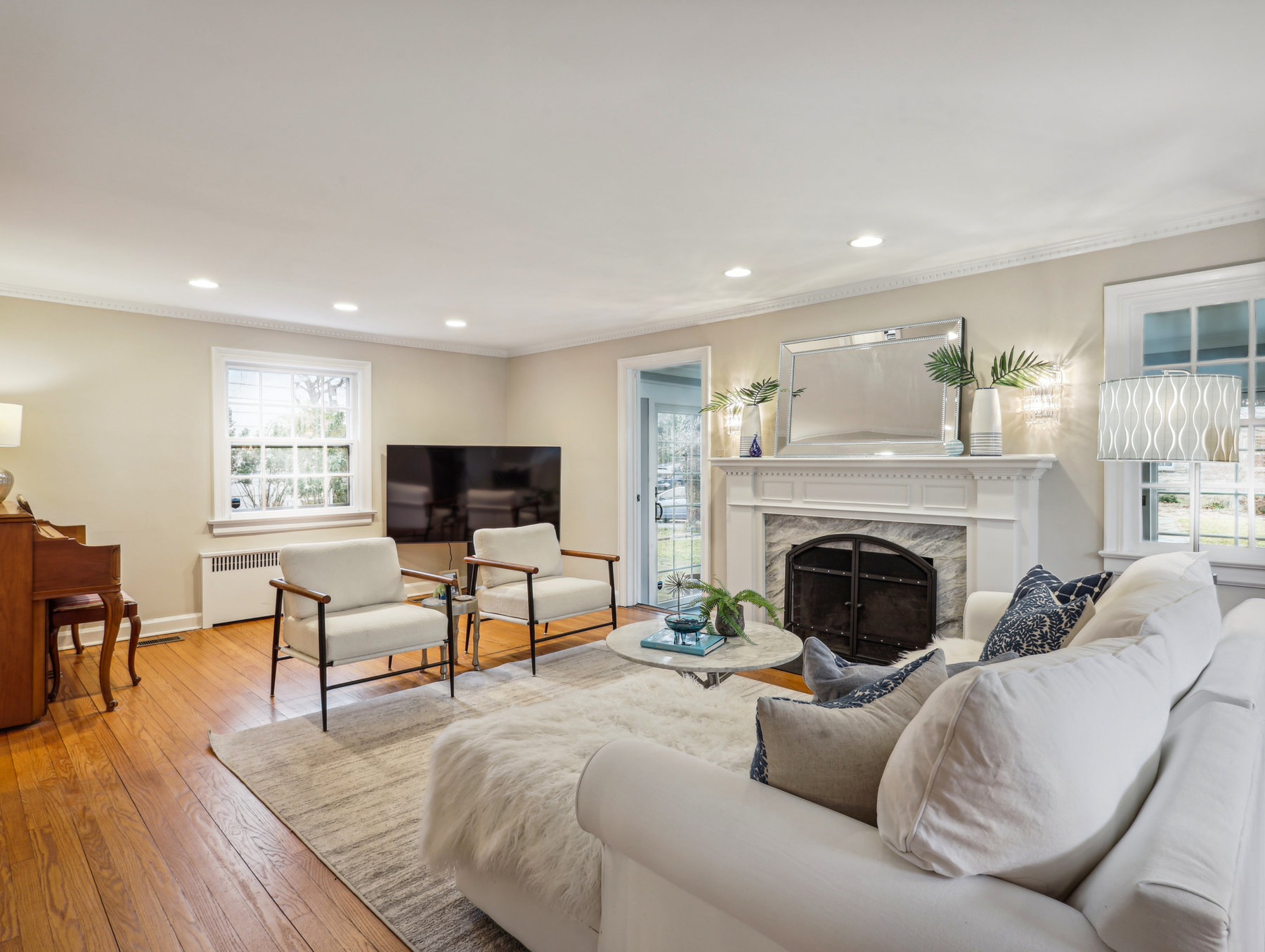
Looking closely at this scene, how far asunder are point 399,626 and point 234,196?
210 cm

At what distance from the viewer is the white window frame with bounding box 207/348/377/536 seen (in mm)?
5367

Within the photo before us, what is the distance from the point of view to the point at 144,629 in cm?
506

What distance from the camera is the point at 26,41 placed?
1.83 metres

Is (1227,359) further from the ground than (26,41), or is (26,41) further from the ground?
(26,41)

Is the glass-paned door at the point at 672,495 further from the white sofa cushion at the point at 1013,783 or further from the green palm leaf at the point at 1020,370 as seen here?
the white sofa cushion at the point at 1013,783

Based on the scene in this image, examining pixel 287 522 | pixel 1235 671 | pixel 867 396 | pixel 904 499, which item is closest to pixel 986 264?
pixel 867 396

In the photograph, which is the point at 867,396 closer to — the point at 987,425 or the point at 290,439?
the point at 987,425

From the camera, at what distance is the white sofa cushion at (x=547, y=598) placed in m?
4.30

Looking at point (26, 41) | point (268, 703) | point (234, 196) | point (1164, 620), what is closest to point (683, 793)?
point (1164, 620)

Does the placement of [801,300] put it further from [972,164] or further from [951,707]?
[951,707]

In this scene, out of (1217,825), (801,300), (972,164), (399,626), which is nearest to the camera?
(1217,825)

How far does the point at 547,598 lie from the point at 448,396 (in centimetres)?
308

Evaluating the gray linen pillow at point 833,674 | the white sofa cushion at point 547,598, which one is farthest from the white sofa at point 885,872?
the white sofa cushion at point 547,598

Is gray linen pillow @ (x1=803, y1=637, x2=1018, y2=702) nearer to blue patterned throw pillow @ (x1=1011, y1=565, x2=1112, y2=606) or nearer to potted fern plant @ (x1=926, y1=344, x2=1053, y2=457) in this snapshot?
blue patterned throw pillow @ (x1=1011, y1=565, x2=1112, y2=606)
